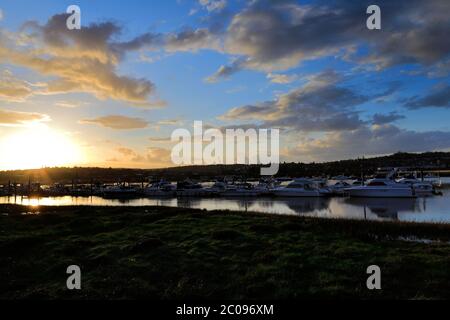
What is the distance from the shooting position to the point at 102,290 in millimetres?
13078

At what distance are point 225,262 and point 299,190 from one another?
189 ft

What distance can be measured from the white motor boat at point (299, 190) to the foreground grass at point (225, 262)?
4523 cm

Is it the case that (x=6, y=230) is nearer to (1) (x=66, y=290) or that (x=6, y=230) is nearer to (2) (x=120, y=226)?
(2) (x=120, y=226)

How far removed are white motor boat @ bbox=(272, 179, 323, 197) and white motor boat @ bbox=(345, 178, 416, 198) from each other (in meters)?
7.12

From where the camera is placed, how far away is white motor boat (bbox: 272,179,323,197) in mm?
70812

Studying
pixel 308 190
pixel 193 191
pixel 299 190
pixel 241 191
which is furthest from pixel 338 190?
pixel 193 191

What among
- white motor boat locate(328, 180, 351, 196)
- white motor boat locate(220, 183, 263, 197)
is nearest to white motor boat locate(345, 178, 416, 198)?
white motor boat locate(328, 180, 351, 196)

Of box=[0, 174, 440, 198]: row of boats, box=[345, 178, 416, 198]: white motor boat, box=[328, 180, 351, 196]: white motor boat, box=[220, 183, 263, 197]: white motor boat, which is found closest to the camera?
box=[345, 178, 416, 198]: white motor boat

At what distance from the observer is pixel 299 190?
2827 inches

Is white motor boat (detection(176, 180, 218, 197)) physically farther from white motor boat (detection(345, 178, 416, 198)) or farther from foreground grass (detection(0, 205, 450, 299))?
foreground grass (detection(0, 205, 450, 299))

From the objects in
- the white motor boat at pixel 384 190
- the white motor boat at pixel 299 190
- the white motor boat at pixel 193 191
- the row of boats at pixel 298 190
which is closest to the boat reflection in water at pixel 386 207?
the white motor boat at pixel 384 190
